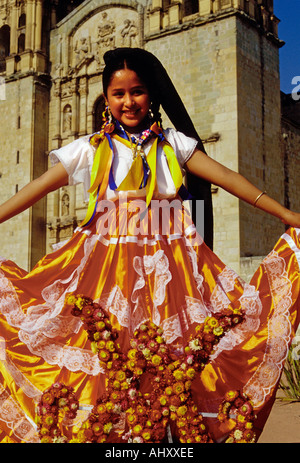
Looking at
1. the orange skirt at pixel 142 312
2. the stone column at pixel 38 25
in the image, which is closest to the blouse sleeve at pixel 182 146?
the orange skirt at pixel 142 312

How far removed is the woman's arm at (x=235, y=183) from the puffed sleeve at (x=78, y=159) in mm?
539

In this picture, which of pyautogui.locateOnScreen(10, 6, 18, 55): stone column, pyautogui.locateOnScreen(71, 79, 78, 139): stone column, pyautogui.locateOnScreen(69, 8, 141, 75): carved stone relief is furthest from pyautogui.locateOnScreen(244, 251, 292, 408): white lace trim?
pyautogui.locateOnScreen(10, 6, 18, 55): stone column

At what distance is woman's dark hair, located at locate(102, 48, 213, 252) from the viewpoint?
3.07m

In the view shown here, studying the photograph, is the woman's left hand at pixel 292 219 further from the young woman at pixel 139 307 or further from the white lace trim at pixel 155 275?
the white lace trim at pixel 155 275

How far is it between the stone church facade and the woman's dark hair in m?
9.88

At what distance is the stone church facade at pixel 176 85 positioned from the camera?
1458 centimetres

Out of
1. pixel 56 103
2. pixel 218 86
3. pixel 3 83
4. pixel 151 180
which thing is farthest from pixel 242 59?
pixel 151 180

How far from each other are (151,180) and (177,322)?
76cm

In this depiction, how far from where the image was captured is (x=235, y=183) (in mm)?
3041

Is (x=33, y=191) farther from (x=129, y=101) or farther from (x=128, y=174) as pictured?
(x=129, y=101)

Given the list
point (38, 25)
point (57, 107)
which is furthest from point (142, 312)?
point (38, 25)

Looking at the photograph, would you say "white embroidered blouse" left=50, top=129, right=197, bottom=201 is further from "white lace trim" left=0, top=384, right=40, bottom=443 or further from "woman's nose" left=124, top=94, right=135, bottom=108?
"white lace trim" left=0, top=384, right=40, bottom=443

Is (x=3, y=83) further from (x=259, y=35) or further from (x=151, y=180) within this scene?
(x=151, y=180)
